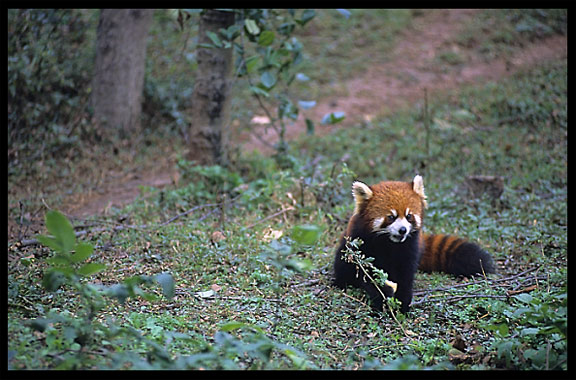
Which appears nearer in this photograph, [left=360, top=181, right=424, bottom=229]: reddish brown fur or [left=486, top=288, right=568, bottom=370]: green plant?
[left=486, top=288, right=568, bottom=370]: green plant

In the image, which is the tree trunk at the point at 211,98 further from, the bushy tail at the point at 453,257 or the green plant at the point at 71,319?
the green plant at the point at 71,319

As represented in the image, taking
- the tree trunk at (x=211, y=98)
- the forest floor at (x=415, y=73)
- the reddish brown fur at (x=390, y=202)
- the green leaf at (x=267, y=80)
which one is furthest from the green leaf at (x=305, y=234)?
the forest floor at (x=415, y=73)

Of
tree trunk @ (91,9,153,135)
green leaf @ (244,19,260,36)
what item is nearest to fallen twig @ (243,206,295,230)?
green leaf @ (244,19,260,36)

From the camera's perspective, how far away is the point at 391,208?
156 inches

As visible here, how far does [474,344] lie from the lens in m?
3.46

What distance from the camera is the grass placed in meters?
3.03

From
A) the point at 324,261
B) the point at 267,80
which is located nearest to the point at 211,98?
the point at 267,80

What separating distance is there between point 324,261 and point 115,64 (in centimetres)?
459

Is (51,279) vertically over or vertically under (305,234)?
under

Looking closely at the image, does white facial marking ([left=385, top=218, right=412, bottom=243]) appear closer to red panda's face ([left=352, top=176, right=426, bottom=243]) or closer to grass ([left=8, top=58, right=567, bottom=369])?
red panda's face ([left=352, top=176, right=426, bottom=243])

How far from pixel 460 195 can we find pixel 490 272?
5.87 feet

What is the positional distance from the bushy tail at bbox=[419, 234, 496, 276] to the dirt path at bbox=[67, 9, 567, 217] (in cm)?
384

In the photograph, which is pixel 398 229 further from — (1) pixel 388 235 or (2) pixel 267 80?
(2) pixel 267 80
